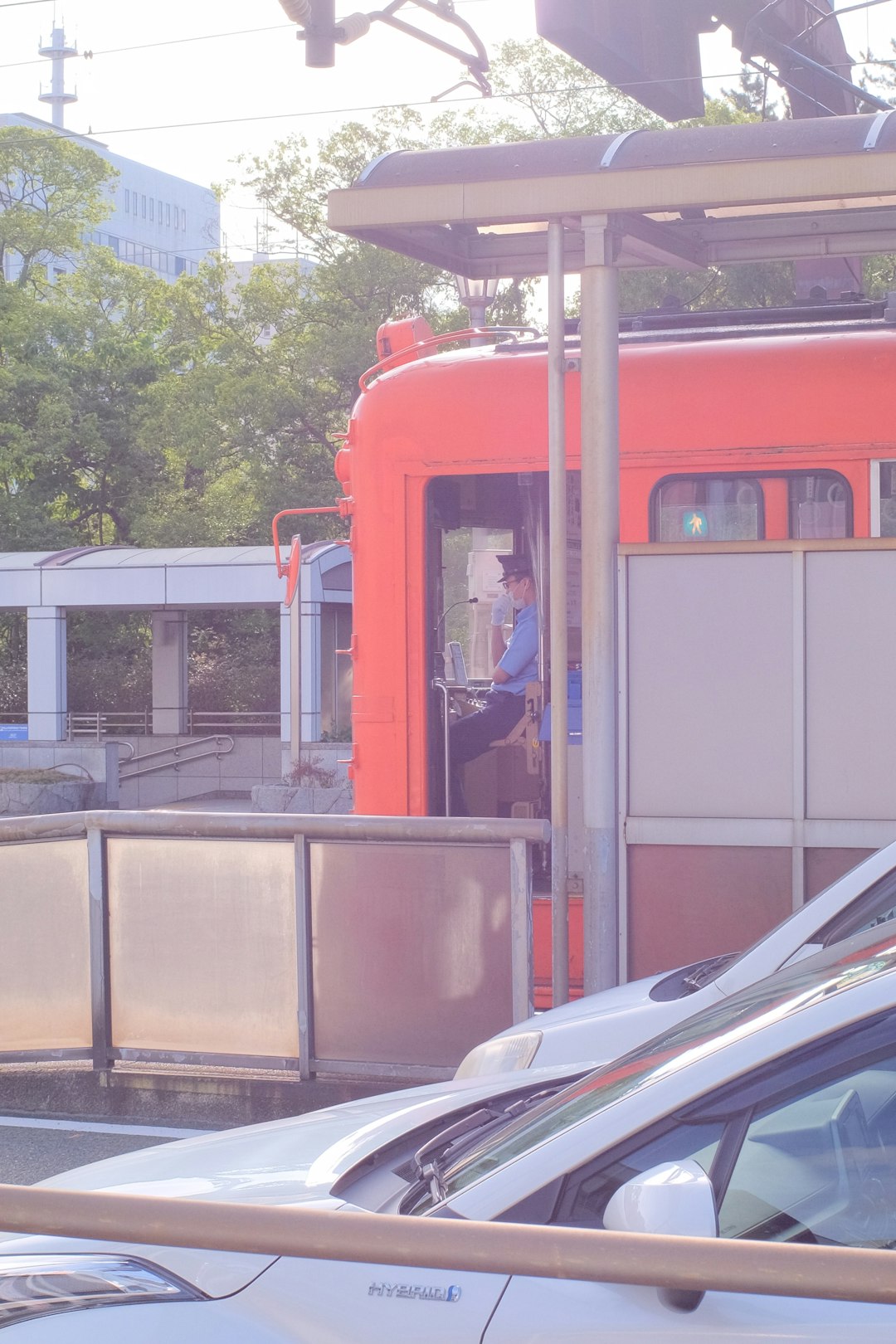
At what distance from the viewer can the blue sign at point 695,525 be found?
7.11m

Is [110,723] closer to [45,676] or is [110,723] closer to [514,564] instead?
[45,676]

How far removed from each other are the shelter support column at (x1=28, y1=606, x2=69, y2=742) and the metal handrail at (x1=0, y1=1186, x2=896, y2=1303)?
25067 mm

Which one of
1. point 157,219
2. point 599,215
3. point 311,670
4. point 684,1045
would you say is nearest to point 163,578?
point 311,670

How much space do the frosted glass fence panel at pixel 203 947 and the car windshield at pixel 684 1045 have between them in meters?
4.03

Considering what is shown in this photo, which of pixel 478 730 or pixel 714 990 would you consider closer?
pixel 714 990

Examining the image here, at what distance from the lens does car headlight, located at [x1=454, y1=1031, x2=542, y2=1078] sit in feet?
13.7

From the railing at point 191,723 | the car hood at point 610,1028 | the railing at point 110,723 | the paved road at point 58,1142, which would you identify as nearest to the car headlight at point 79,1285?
the car hood at point 610,1028

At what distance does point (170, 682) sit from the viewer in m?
28.8

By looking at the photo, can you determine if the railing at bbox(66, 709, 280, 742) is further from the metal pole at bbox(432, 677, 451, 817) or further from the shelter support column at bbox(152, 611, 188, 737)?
the metal pole at bbox(432, 677, 451, 817)

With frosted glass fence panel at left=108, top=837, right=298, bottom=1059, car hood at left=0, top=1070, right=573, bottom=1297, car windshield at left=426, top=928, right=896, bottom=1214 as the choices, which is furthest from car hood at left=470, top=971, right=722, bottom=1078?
frosted glass fence panel at left=108, top=837, right=298, bottom=1059

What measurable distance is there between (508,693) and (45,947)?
2.79 metres

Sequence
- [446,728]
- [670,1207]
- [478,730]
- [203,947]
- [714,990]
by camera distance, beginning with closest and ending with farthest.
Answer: [670,1207] < [714,990] < [203,947] < [446,728] < [478,730]

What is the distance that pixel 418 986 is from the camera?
6555 mm

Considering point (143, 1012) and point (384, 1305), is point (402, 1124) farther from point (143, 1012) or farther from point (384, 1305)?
point (143, 1012)
